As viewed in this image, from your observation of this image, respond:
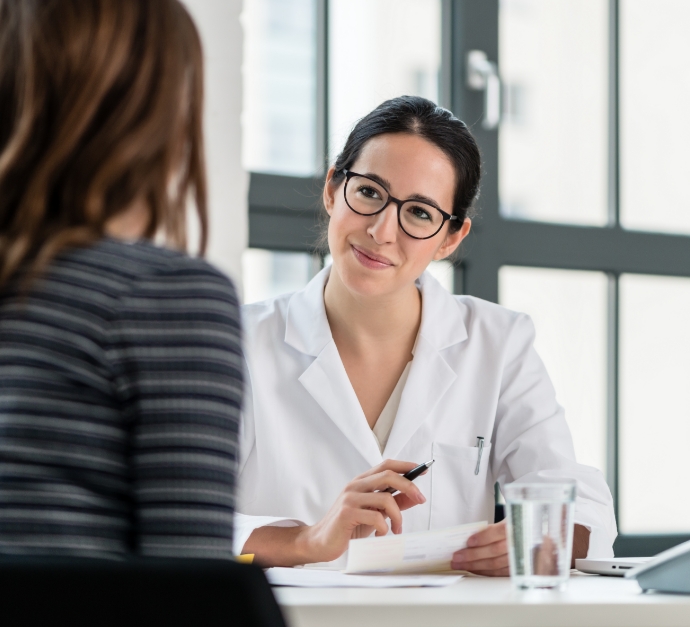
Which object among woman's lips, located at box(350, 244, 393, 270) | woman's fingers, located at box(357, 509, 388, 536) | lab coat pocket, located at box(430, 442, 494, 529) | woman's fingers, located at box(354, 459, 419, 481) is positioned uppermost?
woman's lips, located at box(350, 244, 393, 270)

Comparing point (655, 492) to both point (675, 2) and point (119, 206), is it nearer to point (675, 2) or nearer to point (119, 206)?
point (675, 2)

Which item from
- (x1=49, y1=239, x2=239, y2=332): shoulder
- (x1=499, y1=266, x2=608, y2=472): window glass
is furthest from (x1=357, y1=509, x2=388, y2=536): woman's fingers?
(x1=499, y1=266, x2=608, y2=472): window glass

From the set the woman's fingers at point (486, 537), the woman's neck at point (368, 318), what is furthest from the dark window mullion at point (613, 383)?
the woman's fingers at point (486, 537)

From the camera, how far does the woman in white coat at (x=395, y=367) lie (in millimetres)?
1870

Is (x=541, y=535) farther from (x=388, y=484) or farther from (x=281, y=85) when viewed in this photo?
(x=281, y=85)

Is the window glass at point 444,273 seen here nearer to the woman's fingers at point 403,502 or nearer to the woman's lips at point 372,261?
the woman's lips at point 372,261

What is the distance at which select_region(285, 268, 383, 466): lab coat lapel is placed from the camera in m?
1.87

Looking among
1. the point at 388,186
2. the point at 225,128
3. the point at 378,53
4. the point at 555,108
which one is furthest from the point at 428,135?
the point at 555,108

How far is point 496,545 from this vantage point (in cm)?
127

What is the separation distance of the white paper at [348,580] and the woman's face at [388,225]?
836 mm

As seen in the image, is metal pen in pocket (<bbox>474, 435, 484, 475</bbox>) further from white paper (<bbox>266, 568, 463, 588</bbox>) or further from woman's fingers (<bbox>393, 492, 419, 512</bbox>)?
white paper (<bbox>266, 568, 463, 588</bbox>)

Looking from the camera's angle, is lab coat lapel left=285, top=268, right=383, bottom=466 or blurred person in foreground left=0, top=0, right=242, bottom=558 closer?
blurred person in foreground left=0, top=0, right=242, bottom=558

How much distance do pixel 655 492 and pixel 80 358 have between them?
2.79 m

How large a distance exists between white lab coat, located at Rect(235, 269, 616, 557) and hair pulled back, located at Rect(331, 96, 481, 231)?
27 cm
